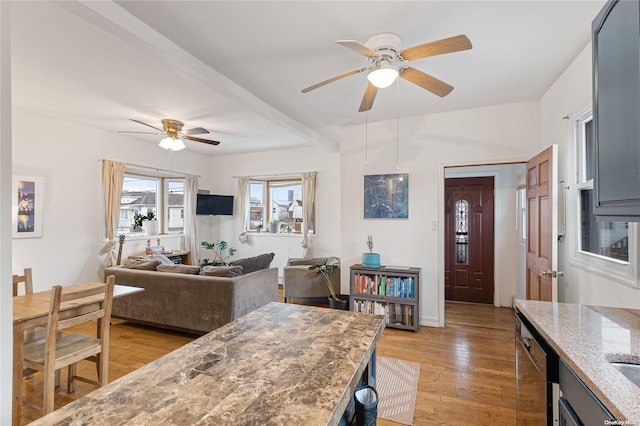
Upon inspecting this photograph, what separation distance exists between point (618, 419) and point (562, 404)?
0.41 m

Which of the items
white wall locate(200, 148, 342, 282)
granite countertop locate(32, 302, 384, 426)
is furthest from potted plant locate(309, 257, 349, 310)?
granite countertop locate(32, 302, 384, 426)

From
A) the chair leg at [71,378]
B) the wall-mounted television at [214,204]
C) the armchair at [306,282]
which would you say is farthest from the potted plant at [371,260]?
the wall-mounted television at [214,204]

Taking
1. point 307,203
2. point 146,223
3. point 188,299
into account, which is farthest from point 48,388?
point 307,203

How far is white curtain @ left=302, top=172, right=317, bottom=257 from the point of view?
19.3 ft

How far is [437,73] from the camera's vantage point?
2822mm

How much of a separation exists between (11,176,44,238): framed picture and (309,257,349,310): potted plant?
367 centimetres

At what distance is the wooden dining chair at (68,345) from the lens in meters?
1.87

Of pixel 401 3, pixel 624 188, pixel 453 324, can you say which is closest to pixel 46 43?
pixel 401 3

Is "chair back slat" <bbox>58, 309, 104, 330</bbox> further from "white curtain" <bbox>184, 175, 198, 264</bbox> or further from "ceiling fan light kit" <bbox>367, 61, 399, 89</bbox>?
"white curtain" <bbox>184, 175, 198, 264</bbox>

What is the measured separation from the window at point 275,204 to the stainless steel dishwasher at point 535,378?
4.99 metres

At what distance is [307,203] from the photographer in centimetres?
590

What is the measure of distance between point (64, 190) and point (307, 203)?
3.71m

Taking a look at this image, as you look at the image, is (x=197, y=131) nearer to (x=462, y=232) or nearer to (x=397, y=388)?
(x=397, y=388)

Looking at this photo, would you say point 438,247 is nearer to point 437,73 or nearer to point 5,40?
point 437,73
